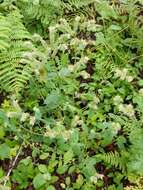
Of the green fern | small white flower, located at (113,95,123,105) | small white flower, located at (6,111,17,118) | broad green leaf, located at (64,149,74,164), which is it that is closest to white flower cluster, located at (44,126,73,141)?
broad green leaf, located at (64,149,74,164)

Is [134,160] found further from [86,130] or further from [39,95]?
[39,95]

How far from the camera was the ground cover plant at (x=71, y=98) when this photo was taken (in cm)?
345

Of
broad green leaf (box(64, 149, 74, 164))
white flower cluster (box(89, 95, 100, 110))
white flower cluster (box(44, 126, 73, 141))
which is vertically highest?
white flower cluster (box(89, 95, 100, 110))

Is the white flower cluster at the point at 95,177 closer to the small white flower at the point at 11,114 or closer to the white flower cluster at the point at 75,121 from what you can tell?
the white flower cluster at the point at 75,121

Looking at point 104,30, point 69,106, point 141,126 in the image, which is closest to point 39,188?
point 69,106

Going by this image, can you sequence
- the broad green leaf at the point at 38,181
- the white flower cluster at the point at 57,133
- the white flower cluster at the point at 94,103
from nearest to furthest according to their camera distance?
1. the broad green leaf at the point at 38,181
2. the white flower cluster at the point at 57,133
3. the white flower cluster at the point at 94,103

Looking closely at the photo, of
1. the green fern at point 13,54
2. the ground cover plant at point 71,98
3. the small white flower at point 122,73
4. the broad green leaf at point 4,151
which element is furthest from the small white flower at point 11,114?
the small white flower at point 122,73

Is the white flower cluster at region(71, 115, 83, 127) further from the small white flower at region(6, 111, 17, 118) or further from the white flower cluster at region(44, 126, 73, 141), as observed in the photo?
the small white flower at region(6, 111, 17, 118)

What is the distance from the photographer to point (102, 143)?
3.67 meters

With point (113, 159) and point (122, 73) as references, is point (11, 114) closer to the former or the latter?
point (113, 159)

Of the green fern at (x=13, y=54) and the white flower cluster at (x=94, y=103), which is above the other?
the green fern at (x=13, y=54)

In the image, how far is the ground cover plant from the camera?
345cm

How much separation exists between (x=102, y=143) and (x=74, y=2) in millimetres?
1751

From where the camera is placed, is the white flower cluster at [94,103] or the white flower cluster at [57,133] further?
the white flower cluster at [94,103]
